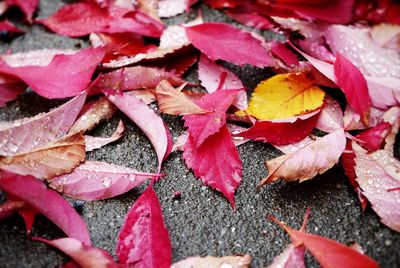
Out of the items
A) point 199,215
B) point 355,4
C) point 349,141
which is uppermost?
→ point 355,4

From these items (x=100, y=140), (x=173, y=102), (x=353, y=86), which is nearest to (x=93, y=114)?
(x=100, y=140)

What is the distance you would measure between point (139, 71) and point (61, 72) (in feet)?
0.52

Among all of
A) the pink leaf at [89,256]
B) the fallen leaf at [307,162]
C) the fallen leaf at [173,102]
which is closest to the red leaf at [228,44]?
the fallen leaf at [173,102]

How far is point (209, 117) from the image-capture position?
3.05 ft

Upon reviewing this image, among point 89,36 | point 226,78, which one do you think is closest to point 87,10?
point 89,36

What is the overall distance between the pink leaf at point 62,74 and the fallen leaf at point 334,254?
0.53 m

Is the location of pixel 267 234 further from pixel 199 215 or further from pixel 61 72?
pixel 61 72

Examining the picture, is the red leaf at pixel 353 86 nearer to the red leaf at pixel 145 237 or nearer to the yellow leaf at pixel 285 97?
the yellow leaf at pixel 285 97

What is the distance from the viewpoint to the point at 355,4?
122 cm

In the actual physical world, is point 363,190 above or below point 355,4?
below

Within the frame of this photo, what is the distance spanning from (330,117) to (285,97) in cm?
10

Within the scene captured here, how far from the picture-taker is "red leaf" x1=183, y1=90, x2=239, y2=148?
903 mm

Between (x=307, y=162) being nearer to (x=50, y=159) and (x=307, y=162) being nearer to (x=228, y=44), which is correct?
(x=228, y=44)

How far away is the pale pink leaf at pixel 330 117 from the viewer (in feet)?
3.17
